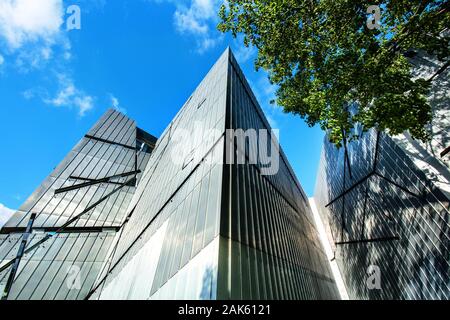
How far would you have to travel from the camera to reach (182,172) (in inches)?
398

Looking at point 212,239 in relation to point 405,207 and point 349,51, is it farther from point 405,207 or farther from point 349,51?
point 405,207

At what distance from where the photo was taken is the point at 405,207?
8.70m

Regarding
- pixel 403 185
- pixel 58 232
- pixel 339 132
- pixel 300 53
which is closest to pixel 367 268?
pixel 403 185

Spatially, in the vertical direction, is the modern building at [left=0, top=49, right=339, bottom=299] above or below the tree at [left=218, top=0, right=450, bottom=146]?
below

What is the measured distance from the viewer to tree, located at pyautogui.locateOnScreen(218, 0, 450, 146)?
6.49m

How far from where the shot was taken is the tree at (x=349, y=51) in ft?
21.3

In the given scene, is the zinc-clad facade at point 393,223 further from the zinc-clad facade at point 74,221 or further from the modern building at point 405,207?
the zinc-clad facade at point 74,221

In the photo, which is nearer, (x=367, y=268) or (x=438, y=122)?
(x=438, y=122)

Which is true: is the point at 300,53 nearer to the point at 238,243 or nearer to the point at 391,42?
the point at 391,42

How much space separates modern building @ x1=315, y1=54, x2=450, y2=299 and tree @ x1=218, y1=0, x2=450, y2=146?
733 millimetres

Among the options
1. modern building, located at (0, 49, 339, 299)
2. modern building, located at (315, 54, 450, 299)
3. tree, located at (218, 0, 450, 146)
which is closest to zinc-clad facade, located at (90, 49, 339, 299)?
modern building, located at (0, 49, 339, 299)

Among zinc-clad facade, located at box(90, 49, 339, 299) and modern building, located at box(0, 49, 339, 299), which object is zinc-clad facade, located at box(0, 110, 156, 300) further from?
zinc-clad facade, located at box(90, 49, 339, 299)

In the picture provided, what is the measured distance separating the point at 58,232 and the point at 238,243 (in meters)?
13.2

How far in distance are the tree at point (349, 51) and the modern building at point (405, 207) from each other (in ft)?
2.41
